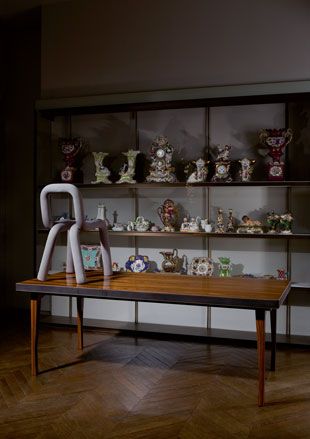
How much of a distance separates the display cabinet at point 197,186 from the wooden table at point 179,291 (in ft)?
3.44

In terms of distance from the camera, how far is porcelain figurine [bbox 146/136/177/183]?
5141mm

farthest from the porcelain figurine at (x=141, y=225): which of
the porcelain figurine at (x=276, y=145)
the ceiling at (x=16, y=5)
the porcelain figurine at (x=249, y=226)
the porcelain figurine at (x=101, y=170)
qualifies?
the ceiling at (x=16, y=5)

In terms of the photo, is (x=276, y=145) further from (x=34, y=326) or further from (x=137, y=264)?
(x=34, y=326)

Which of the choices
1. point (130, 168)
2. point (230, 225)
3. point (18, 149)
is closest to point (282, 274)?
point (230, 225)

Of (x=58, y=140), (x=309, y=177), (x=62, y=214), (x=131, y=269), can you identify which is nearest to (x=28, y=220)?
(x=62, y=214)

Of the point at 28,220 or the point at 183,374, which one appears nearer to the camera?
the point at 183,374

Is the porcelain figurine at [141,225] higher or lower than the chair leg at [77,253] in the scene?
higher

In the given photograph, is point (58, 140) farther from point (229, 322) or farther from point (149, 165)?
point (229, 322)

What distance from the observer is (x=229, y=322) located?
519 centimetres

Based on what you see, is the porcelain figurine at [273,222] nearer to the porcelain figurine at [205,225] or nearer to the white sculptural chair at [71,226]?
the porcelain figurine at [205,225]

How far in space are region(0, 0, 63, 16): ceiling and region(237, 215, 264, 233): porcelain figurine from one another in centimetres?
328

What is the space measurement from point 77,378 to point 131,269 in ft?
5.35

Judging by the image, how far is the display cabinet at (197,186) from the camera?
4922mm

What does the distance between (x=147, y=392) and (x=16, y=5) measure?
4547 millimetres
